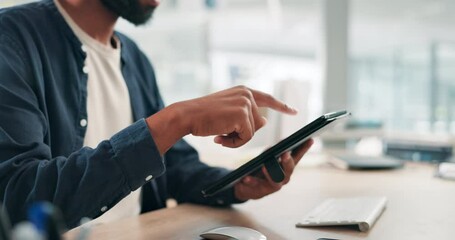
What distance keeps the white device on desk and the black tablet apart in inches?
4.2

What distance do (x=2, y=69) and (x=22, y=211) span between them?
271 mm

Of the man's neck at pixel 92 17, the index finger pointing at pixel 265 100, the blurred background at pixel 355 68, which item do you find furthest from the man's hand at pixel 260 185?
the blurred background at pixel 355 68

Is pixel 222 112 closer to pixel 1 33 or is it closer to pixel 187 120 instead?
pixel 187 120

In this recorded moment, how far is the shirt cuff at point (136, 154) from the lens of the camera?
2.12 ft

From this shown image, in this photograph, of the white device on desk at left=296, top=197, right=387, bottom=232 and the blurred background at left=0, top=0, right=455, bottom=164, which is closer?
the white device on desk at left=296, top=197, right=387, bottom=232

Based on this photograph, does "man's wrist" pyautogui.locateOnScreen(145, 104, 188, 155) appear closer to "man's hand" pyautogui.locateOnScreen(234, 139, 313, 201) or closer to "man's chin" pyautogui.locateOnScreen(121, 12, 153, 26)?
"man's hand" pyautogui.locateOnScreen(234, 139, 313, 201)

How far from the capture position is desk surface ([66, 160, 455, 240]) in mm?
758

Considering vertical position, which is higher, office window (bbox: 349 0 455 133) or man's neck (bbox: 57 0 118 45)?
man's neck (bbox: 57 0 118 45)

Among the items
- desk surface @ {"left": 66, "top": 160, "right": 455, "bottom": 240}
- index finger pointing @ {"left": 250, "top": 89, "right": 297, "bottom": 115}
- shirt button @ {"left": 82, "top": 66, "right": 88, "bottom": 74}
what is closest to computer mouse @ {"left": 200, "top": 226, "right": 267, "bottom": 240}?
desk surface @ {"left": 66, "top": 160, "right": 455, "bottom": 240}

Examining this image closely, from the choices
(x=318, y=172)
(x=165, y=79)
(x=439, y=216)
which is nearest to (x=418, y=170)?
(x=318, y=172)

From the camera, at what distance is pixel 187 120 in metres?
0.67

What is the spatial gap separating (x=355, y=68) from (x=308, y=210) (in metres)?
2.28

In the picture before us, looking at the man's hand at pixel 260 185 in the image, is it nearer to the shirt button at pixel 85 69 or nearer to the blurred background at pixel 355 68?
the shirt button at pixel 85 69

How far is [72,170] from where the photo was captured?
656 mm
